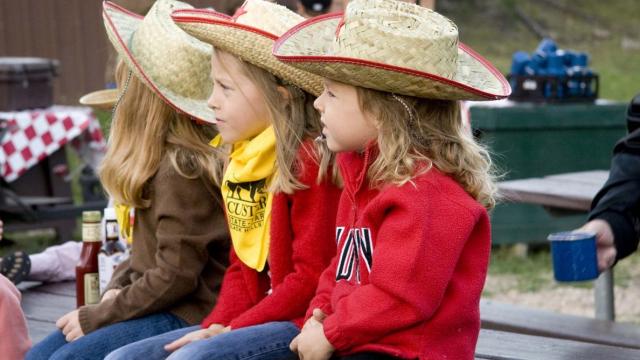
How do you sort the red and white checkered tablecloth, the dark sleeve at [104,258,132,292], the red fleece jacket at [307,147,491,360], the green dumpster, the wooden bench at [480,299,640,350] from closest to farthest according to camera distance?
the red fleece jacket at [307,147,491,360] < the dark sleeve at [104,258,132,292] < the wooden bench at [480,299,640,350] < the green dumpster < the red and white checkered tablecloth

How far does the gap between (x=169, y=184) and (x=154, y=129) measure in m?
0.21

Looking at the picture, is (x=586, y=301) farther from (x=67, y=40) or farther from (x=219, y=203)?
(x=67, y=40)

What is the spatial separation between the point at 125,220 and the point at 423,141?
126 cm

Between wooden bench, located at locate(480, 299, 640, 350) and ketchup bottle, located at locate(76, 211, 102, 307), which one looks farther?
wooden bench, located at locate(480, 299, 640, 350)

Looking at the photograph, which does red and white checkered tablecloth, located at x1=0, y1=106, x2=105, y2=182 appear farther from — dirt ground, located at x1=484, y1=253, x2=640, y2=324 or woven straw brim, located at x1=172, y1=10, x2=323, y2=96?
woven straw brim, located at x1=172, y1=10, x2=323, y2=96

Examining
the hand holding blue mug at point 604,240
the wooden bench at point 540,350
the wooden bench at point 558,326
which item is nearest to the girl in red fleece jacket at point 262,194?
the wooden bench at point 540,350

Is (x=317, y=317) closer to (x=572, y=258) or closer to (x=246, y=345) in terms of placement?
(x=246, y=345)

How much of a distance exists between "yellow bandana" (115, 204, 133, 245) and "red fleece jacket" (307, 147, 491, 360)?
1050 millimetres

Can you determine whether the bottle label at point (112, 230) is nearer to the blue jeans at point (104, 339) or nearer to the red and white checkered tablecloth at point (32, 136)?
the blue jeans at point (104, 339)

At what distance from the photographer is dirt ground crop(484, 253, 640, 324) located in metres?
6.03

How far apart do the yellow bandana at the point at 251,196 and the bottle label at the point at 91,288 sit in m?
0.84

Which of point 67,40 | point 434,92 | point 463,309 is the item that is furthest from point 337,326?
point 67,40

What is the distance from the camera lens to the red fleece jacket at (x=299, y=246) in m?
2.90

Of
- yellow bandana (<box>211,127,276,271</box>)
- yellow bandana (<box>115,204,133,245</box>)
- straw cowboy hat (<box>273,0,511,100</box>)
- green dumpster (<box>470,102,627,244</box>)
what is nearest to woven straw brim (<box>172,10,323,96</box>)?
yellow bandana (<box>211,127,276,271</box>)
